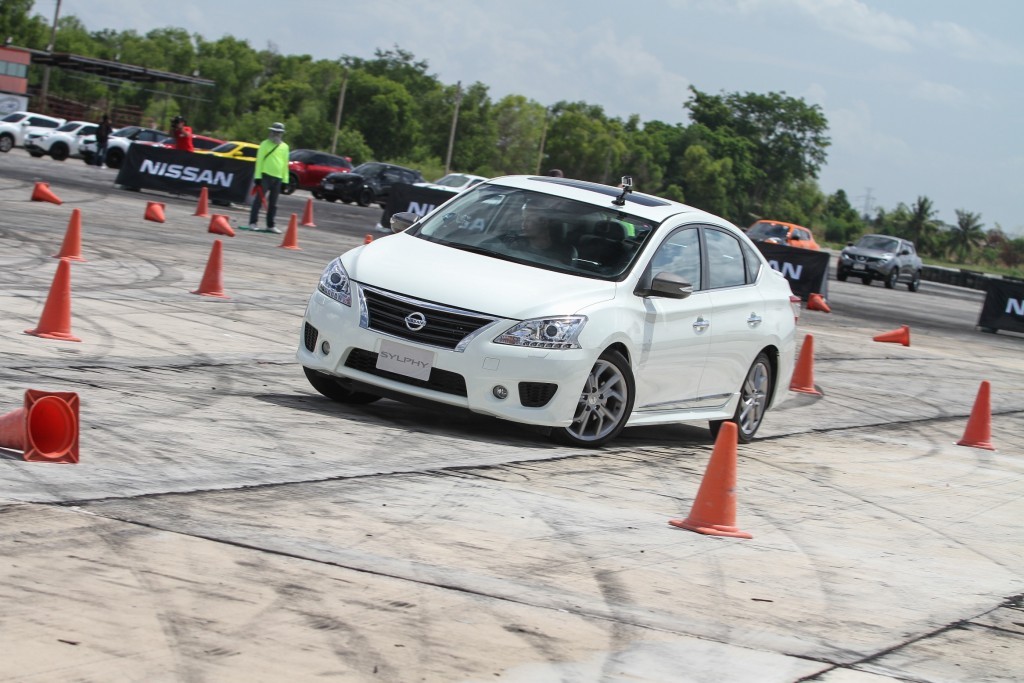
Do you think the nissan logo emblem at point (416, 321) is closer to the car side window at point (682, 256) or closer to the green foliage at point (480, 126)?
the car side window at point (682, 256)

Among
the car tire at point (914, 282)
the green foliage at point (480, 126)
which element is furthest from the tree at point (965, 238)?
the car tire at point (914, 282)

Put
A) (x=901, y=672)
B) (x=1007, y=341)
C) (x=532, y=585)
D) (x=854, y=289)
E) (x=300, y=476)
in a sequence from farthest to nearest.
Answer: (x=854, y=289) → (x=1007, y=341) → (x=300, y=476) → (x=532, y=585) → (x=901, y=672)

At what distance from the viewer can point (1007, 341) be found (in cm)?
2894

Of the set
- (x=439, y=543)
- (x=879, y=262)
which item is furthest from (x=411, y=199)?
(x=439, y=543)

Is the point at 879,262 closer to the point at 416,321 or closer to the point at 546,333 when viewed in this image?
the point at 546,333

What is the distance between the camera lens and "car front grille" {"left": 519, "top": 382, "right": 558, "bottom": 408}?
8.56 m

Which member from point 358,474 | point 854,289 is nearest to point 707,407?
point 358,474

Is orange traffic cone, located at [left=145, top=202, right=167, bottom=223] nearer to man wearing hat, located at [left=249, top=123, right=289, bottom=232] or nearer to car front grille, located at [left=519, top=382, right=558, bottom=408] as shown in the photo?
man wearing hat, located at [left=249, top=123, right=289, bottom=232]

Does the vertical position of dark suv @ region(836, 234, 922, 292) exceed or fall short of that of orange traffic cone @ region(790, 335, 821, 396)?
it exceeds it

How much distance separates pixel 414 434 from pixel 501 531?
7.76 ft

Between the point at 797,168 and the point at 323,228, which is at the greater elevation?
the point at 797,168

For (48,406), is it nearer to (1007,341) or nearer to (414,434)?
(414,434)

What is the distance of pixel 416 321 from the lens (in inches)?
339

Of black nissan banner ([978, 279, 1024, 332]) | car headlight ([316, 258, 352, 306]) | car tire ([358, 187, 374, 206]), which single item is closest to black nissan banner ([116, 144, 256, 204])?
black nissan banner ([978, 279, 1024, 332])
